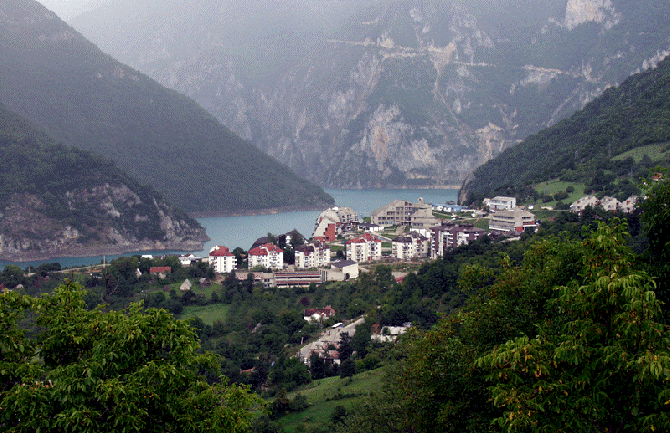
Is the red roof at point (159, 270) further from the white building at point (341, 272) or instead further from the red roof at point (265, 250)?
the white building at point (341, 272)

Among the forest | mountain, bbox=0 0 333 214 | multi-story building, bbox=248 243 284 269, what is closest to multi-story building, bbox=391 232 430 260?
multi-story building, bbox=248 243 284 269

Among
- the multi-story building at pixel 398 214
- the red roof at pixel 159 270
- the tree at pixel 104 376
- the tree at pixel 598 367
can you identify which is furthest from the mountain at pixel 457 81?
the tree at pixel 598 367

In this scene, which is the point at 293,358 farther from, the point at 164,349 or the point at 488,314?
the point at 164,349

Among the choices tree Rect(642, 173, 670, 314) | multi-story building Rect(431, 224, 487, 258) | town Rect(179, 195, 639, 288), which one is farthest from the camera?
multi-story building Rect(431, 224, 487, 258)

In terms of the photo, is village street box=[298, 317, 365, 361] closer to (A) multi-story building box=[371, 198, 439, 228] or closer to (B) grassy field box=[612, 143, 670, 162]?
(A) multi-story building box=[371, 198, 439, 228]

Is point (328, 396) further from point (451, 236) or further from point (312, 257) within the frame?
point (451, 236)

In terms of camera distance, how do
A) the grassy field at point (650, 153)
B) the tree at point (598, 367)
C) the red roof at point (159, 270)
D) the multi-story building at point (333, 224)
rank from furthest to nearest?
the multi-story building at point (333, 224), the grassy field at point (650, 153), the red roof at point (159, 270), the tree at point (598, 367)
